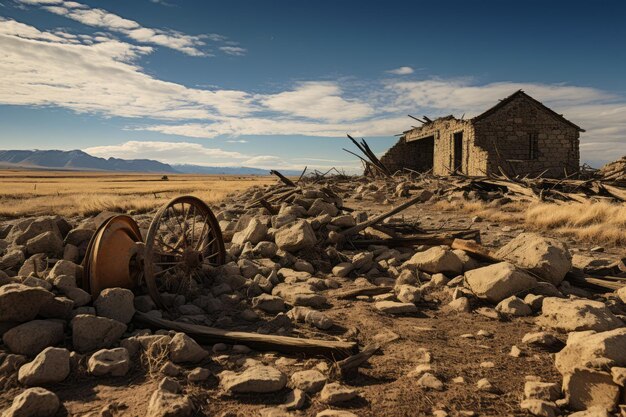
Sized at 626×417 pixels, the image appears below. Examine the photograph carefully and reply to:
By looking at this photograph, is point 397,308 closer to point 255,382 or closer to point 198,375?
point 255,382

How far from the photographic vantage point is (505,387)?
3223 millimetres

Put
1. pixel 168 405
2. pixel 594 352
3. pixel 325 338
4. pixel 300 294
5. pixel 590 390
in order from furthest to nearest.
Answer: pixel 300 294
pixel 325 338
pixel 594 352
pixel 590 390
pixel 168 405

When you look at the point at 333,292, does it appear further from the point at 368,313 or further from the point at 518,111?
the point at 518,111

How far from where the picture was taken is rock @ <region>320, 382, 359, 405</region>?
9.86 ft

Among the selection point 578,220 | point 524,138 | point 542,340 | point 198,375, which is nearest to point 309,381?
point 198,375

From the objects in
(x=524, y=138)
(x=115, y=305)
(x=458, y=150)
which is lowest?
(x=115, y=305)

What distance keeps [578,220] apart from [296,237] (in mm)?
6718

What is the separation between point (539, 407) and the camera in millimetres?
2850

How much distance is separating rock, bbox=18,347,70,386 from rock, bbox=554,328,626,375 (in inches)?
154

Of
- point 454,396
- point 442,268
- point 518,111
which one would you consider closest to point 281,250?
point 442,268

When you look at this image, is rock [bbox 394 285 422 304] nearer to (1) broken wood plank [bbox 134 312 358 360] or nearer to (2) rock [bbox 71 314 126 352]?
(1) broken wood plank [bbox 134 312 358 360]

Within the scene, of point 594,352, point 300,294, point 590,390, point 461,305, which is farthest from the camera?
point 300,294

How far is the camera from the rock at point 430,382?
318cm

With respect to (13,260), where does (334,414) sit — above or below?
below
